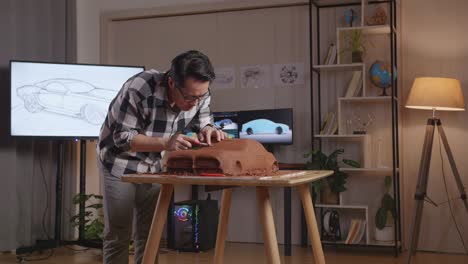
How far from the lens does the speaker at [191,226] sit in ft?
15.4

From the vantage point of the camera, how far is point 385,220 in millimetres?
4617

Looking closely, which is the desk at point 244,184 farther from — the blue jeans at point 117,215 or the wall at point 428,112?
the wall at point 428,112

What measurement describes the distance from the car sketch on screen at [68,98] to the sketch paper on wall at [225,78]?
3.22 feet

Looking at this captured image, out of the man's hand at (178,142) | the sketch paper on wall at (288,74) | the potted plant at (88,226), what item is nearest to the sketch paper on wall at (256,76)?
A: the sketch paper on wall at (288,74)

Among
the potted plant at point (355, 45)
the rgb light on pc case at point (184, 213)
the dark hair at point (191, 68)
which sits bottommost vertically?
the rgb light on pc case at point (184, 213)

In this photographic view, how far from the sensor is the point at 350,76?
5.00m

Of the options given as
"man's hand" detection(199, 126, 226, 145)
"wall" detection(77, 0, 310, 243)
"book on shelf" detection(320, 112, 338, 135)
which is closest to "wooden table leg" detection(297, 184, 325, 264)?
"man's hand" detection(199, 126, 226, 145)

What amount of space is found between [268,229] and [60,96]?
2.90 m

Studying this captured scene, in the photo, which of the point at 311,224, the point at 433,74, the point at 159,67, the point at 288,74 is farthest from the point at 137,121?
the point at 159,67

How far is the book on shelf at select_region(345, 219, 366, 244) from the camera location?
4700 mm

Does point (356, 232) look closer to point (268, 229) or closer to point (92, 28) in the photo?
point (268, 229)

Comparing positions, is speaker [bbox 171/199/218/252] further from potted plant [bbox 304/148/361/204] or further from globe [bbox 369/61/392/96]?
globe [bbox 369/61/392/96]

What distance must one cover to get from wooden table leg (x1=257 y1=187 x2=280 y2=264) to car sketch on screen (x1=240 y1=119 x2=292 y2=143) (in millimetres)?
2651

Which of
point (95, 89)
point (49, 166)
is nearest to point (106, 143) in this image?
point (95, 89)
